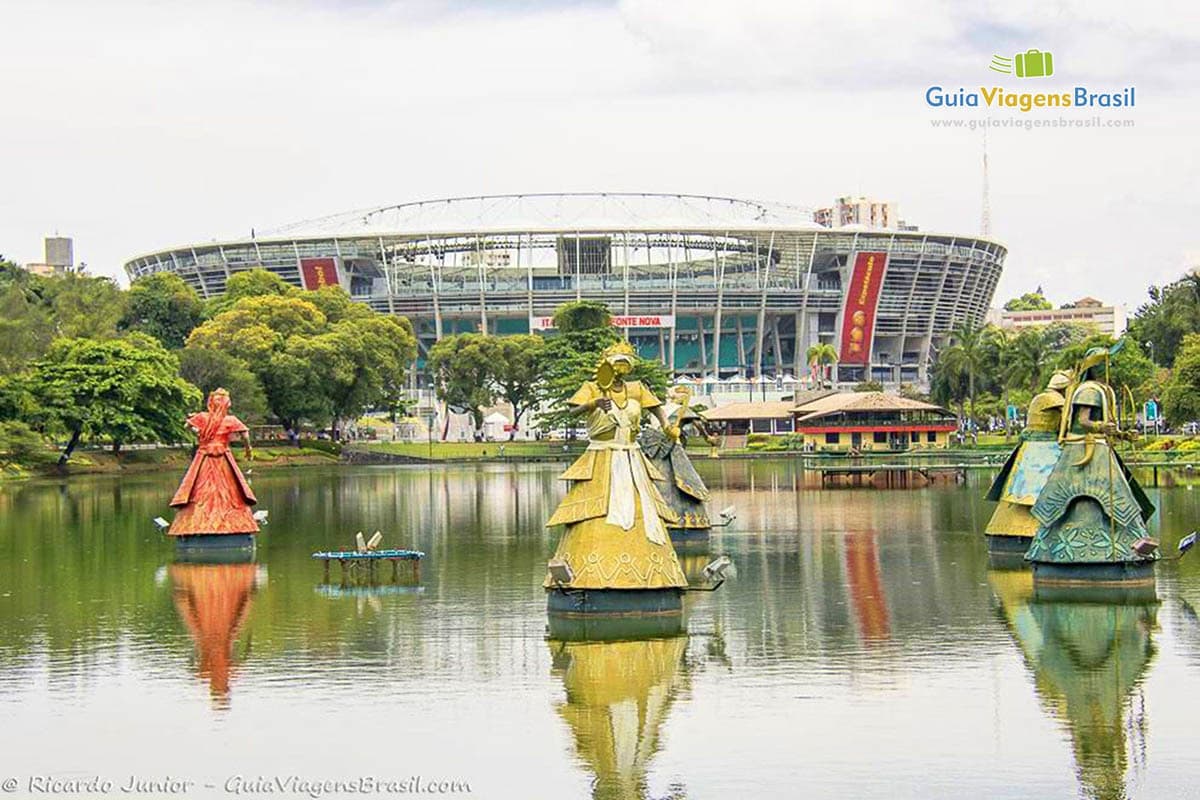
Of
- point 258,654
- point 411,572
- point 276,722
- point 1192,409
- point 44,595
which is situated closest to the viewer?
point 276,722

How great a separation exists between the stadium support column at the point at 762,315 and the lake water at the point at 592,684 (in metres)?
126

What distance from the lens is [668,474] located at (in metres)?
38.8

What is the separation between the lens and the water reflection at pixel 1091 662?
19016 mm

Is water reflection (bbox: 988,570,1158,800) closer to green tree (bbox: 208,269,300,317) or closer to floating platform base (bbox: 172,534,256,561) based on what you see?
floating platform base (bbox: 172,534,256,561)

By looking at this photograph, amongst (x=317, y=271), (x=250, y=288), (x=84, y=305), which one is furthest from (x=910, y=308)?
(x=84, y=305)

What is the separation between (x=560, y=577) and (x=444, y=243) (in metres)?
140

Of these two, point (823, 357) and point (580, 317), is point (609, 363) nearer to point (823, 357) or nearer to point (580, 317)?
point (580, 317)

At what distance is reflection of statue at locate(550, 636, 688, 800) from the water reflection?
4.44 metres

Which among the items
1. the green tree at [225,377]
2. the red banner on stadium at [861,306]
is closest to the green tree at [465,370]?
the green tree at [225,377]

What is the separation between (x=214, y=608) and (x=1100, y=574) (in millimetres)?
15110

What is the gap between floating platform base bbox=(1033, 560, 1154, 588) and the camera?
30750 millimetres

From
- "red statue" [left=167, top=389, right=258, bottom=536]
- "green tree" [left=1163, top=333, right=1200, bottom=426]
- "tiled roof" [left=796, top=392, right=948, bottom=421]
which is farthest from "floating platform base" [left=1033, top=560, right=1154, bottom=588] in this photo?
"tiled roof" [left=796, top=392, right=948, bottom=421]

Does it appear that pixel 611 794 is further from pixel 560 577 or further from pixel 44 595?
Result: pixel 44 595

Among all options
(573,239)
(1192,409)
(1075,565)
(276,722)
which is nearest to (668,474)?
(1075,565)
